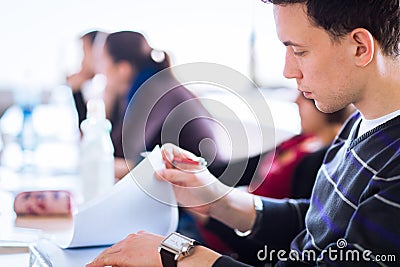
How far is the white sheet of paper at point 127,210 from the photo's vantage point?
3.49 feet

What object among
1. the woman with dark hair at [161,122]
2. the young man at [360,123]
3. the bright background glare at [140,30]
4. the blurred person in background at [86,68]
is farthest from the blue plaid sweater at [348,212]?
the bright background glare at [140,30]

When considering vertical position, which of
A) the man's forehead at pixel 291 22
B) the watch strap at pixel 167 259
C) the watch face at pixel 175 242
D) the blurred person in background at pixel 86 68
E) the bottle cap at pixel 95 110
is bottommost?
the blurred person in background at pixel 86 68

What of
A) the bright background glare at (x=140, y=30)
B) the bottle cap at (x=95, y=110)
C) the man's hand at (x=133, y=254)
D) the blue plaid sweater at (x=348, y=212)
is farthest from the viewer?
the bright background glare at (x=140, y=30)

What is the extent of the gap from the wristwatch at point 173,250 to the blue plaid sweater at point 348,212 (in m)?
0.05

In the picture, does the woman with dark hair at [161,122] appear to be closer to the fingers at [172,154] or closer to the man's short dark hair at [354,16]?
the fingers at [172,154]

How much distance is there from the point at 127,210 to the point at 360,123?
0.43 m

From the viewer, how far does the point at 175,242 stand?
0.93 meters

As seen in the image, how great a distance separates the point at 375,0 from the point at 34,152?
4.14ft

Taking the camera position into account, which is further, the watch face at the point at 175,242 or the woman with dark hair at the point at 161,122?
the woman with dark hair at the point at 161,122

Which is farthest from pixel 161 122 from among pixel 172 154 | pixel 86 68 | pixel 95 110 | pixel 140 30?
pixel 140 30

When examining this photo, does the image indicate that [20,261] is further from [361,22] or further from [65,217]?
[361,22]

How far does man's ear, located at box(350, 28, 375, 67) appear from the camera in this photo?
0.90m

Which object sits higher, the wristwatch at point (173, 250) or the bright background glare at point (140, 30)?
the wristwatch at point (173, 250)

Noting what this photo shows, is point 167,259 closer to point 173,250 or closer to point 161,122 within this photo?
point 173,250
